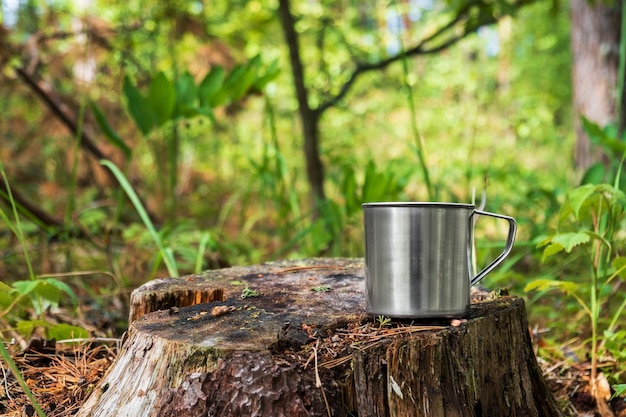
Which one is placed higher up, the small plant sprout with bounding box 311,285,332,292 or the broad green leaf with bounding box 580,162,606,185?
the broad green leaf with bounding box 580,162,606,185

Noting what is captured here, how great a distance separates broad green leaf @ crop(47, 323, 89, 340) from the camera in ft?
5.32

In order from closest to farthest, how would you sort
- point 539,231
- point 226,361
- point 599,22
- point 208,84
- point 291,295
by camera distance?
point 226,361 → point 291,295 → point 208,84 → point 539,231 → point 599,22

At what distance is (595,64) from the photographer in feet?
13.0

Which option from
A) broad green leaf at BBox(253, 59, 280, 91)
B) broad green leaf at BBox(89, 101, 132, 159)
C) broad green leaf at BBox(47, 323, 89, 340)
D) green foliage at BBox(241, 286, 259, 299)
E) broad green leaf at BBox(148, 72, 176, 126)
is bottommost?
broad green leaf at BBox(47, 323, 89, 340)

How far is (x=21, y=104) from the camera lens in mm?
4980

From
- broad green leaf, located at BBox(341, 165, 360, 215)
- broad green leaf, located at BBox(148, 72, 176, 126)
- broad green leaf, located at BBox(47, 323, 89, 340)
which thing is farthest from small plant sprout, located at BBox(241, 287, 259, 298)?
broad green leaf, located at BBox(341, 165, 360, 215)

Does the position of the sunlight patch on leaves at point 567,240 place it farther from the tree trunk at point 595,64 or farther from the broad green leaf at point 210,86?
the tree trunk at point 595,64

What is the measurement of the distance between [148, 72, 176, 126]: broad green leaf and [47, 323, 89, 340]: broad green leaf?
1.05 metres

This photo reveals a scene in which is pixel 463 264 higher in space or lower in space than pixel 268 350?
higher

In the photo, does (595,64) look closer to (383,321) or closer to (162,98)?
(162,98)

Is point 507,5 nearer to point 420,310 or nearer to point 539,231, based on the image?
point 539,231

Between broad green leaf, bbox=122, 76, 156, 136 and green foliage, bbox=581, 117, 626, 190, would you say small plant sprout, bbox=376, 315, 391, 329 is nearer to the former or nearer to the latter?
green foliage, bbox=581, 117, 626, 190

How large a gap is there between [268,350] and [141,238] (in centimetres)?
182

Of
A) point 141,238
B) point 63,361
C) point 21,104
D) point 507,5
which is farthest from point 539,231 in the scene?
point 21,104
